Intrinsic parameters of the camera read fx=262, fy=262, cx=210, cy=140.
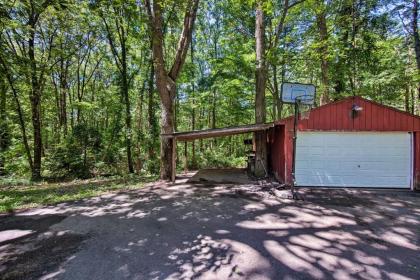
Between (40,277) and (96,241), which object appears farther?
(96,241)

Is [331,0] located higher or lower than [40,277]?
higher

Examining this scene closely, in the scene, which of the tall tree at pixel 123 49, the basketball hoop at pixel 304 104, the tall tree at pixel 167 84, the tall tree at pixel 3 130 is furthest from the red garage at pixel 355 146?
the tall tree at pixel 3 130

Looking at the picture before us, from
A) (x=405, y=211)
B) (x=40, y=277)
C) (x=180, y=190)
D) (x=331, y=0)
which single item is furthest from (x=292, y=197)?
(x=331, y=0)

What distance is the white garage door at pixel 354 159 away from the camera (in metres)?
8.79

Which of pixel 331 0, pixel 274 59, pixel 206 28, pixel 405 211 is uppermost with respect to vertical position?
pixel 206 28

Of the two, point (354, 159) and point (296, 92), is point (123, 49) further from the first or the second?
point (354, 159)

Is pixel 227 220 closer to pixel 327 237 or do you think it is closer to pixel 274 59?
pixel 327 237

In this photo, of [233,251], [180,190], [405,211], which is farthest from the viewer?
[180,190]

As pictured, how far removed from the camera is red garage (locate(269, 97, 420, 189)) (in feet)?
28.7

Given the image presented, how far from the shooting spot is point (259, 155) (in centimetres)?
1094

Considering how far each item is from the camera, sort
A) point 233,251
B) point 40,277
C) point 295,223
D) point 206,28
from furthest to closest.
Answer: point 206,28 < point 295,223 < point 233,251 < point 40,277

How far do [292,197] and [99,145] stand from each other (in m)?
10.3

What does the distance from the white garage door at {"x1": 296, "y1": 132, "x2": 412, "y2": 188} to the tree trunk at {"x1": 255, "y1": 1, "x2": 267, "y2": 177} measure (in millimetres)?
2054

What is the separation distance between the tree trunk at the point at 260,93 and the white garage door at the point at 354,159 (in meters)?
2.05
